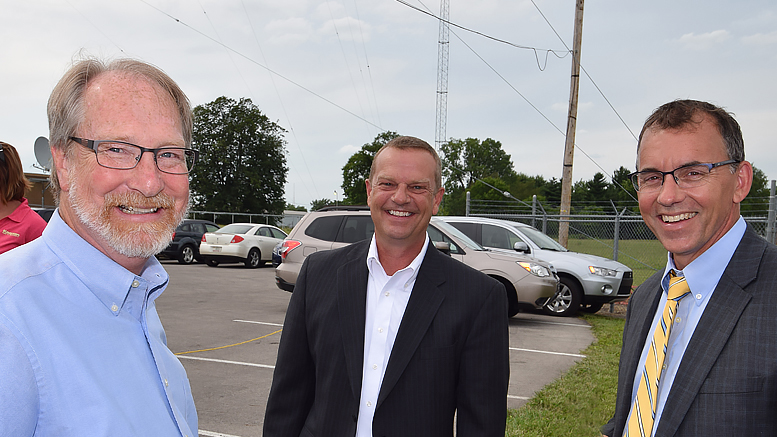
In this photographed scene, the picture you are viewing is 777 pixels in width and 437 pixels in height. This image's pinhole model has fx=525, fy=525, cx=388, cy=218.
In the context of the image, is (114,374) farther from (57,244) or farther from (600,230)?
(600,230)

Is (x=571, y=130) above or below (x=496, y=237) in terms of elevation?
above

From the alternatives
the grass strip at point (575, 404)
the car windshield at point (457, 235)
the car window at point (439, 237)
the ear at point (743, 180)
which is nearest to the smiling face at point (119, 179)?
the ear at point (743, 180)

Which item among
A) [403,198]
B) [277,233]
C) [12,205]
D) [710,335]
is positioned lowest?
[277,233]

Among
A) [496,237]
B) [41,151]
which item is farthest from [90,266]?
[496,237]

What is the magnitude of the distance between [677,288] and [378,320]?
119 cm

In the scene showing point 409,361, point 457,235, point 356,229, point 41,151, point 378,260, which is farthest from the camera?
point 457,235

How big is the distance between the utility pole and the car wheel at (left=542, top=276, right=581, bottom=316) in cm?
400

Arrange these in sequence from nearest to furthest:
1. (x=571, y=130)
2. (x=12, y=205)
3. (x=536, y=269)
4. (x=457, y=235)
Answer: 1. (x=12, y=205)
2. (x=536, y=269)
3. (x=457, y=235)
4. (x=571, y=130)

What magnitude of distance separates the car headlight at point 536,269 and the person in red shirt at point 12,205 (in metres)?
7.75

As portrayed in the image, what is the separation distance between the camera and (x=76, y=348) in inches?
49.0

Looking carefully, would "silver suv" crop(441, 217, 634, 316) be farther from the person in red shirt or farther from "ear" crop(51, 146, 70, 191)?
"ear" crop(51, 146, 70, 191)

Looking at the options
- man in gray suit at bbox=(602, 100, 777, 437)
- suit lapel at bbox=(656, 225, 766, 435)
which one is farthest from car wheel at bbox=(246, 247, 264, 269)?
suit lapel at bbox=(656, 225, 766, 435)

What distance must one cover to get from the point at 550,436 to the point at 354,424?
2.96 metres

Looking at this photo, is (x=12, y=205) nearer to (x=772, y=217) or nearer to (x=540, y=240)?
(x=540, y=240)
